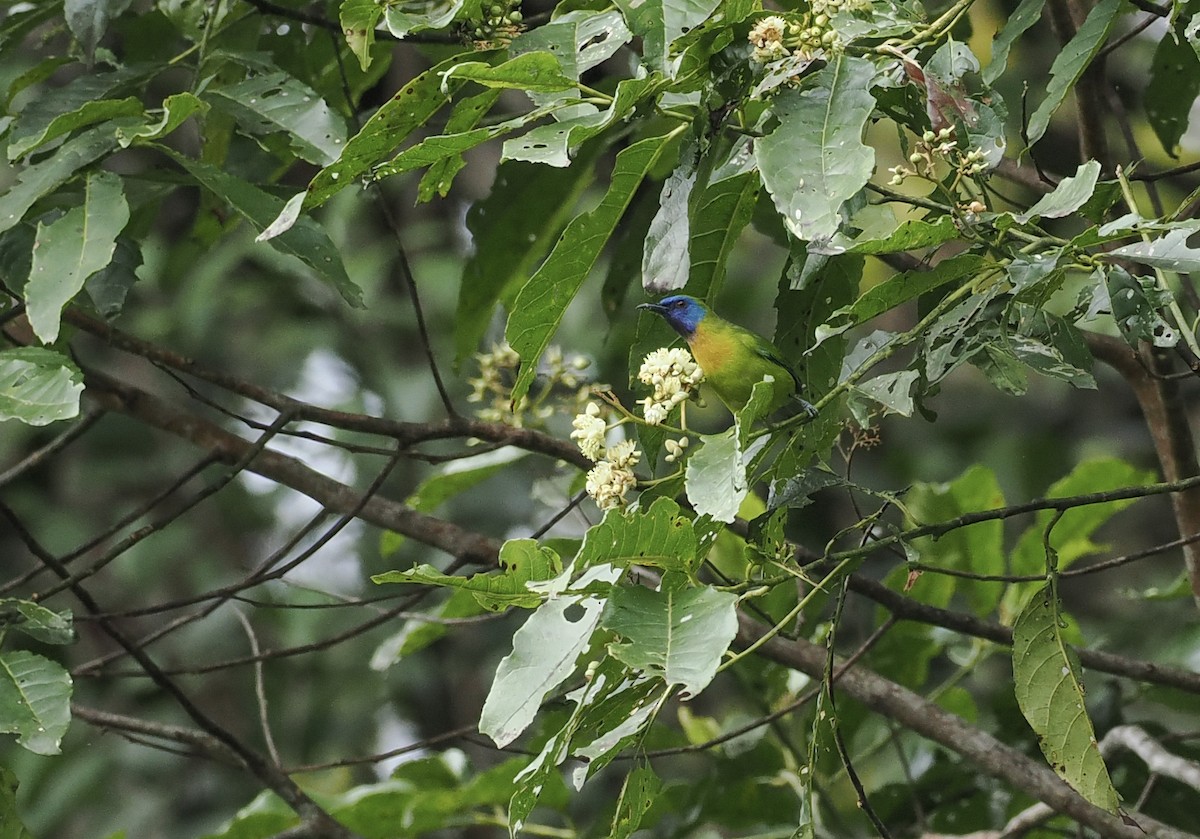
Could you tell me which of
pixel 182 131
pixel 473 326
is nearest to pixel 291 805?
pixel 473 326

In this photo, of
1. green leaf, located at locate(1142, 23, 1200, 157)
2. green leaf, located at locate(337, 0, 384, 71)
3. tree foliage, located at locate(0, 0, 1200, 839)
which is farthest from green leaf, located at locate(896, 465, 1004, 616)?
green leaf, located at locate(337, 0, 384, 71)

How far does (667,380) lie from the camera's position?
1.60 metres

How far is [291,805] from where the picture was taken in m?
2.59

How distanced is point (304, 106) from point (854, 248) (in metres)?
1.08

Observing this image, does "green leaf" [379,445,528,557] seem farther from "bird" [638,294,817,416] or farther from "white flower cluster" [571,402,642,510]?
"white flower cluster" [571,402,642,510]

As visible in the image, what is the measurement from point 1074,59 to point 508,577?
104 cm

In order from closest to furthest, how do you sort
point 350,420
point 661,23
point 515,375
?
point 661,23 → point 350,420 → point 515,375

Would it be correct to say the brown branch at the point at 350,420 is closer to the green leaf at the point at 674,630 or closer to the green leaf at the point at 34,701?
the green leaf at the point at 34,701

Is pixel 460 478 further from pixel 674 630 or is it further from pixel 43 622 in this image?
pixel 674 630

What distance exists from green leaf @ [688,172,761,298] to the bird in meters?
0.12

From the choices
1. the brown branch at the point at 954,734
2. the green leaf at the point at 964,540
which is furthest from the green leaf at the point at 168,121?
the green leaf at the point at 964,540

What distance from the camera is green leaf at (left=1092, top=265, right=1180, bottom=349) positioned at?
1.42 meters

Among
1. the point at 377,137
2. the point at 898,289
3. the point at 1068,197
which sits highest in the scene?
the point at 377,137

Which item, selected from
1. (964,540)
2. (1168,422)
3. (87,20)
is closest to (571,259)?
(87,20)
